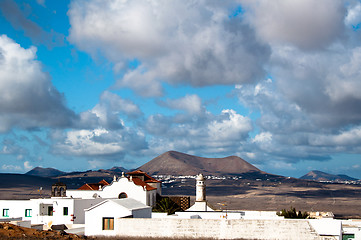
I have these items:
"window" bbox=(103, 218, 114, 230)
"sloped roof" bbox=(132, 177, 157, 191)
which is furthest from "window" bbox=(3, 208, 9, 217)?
"window" bbox=(103, 218, 114, 230)

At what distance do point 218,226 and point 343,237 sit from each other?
12.5 meters

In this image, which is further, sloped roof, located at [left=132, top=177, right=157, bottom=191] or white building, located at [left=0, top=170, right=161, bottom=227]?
sloped roof, located at [left=132, top=177, right=157, bottom=191]

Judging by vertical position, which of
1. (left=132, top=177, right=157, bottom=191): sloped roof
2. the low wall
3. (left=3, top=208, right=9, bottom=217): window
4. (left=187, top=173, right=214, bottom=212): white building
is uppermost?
(left=132, top=177, right=157, bottom=191): sloped roof

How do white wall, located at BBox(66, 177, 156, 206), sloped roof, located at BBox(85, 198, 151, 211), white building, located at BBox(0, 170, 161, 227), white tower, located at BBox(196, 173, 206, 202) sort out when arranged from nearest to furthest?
1. sloped roof, located at BBox(85, 198, 151, 211)
2. white building, located at BBox(0, 170, 161, 227)
3. white wall, located at BBox(66, 177, 156, 206)
4. white tower, located at BBox(196, 173, 206, 202)

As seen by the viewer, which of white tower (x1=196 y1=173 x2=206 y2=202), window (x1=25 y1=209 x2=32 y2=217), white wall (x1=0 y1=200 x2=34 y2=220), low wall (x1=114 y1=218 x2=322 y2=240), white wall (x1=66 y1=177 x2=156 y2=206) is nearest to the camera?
low wall (x1=114 y1=218 x2=322 y2=240)

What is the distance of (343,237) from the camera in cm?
3919

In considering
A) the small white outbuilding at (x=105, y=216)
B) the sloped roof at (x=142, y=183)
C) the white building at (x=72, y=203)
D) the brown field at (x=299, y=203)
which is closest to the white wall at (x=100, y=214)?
the small white outbuilding at (x=105, y=216)

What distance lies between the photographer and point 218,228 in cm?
3375

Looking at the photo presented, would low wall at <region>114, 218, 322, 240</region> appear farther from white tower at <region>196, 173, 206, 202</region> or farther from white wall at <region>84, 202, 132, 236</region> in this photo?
white tower at <region>196, 173, 206, 202</region>

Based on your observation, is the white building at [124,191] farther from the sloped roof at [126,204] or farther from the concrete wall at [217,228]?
the concrete wall at [217,228]

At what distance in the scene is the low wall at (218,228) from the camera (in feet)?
108

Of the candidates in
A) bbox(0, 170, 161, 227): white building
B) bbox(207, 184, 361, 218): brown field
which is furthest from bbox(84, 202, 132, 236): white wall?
bbox(207, 184, 361, 218): brown field

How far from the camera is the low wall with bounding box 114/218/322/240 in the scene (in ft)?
108

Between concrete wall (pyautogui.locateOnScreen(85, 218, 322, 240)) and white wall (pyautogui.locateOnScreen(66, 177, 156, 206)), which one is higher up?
white wall (pyautogui.locateOnScreen(66, 177, 156, 206))
